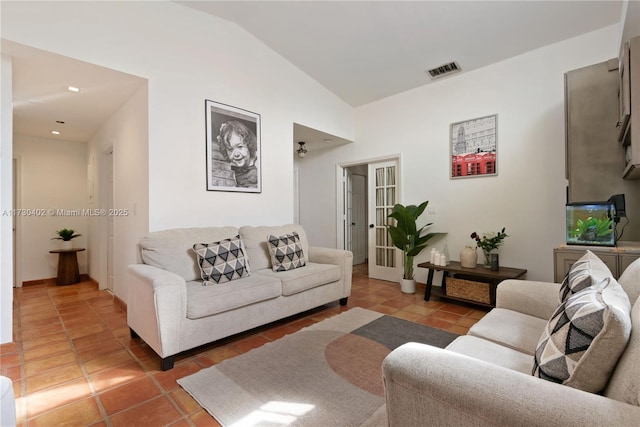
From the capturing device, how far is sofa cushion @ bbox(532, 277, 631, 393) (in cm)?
77

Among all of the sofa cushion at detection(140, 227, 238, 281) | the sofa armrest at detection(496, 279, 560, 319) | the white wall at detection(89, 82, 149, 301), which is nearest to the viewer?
the sofa armrest at detection(496, 279, 560, 319)

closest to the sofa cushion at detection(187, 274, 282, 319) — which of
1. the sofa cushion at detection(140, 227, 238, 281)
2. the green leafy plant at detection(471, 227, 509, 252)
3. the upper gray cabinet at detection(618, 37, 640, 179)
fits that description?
the sofa cushion at detection(140, 227, 238, 281)

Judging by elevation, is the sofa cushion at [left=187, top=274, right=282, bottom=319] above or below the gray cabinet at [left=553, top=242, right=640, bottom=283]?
below

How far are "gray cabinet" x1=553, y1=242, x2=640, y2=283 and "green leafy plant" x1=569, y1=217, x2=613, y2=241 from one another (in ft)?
0.35

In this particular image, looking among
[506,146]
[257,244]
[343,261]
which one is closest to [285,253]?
[257,244]

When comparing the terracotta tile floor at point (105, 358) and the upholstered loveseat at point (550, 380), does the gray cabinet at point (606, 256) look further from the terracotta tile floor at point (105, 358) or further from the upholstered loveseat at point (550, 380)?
the upholstered loveseat at point (550, 380)

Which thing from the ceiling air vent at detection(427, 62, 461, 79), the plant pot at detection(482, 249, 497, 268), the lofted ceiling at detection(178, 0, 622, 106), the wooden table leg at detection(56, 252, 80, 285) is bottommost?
the wooden table leg at detection(56, 252, 80, 285)

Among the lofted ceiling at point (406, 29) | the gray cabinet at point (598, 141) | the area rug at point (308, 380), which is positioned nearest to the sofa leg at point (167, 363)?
the area rug at point (308, 380)

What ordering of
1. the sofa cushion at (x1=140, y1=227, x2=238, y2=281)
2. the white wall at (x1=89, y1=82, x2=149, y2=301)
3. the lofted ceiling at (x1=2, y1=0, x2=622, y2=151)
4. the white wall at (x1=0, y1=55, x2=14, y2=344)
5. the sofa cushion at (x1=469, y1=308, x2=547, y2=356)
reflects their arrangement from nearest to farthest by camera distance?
the sofa cushion at (x1=469, y1=308, x2=547, y2=356)
the white wall at (x1=0, y1=55, x2=14, y2=344)
the sofa cushion at (x1=140, y1=227, x2=238, y2=281)
the lofted ceiling at (x1=2, y1=0, x2=622, y2=151)
the white wall at (x1=89, y1=82, x2=149, y2=301)

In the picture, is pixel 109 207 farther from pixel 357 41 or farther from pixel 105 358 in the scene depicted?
pixel 357 41

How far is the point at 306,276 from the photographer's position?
2887mm

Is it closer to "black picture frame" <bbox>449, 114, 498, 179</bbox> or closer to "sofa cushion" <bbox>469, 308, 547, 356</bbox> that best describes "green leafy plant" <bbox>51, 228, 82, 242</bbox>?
"sofa cushion" <bbox>469, 308, 547, 356</bbox>

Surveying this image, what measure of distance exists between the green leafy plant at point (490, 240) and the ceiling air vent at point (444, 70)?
80.4 inches

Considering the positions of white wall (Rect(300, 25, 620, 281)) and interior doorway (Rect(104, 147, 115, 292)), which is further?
interior doorway (Rect(104, 147, 115, 292))
